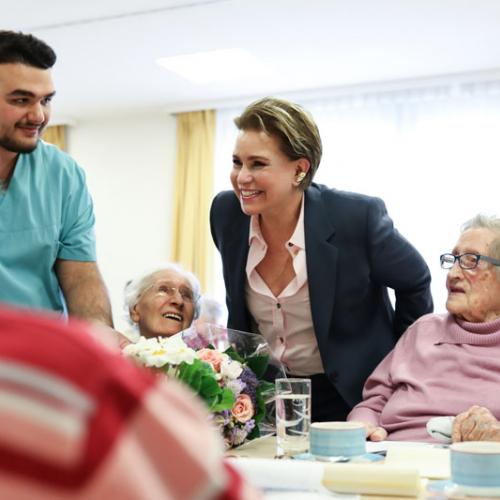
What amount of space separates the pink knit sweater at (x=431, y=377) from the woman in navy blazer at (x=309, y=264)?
5.1 inches

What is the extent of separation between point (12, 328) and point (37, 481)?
7 cm

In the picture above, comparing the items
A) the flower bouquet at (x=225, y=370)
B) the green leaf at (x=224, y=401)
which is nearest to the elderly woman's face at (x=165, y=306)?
the flower bouquet at (x=225, y=370)

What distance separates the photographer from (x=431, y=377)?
2.05 meters

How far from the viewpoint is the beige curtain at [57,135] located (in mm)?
7816

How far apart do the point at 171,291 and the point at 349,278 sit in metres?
0.75

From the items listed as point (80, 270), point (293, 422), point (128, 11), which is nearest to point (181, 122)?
point (128, 11)

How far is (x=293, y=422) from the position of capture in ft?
5.09

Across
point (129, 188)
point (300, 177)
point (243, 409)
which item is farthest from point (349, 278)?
point (129, 188)

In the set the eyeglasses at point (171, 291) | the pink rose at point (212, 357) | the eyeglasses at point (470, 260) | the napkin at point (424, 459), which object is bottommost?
the napkin at point (424, 459)

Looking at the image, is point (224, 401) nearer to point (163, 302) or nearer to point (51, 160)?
point (51, 160)

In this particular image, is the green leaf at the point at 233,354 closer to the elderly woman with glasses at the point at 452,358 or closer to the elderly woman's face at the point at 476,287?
the elderly woman with glasses at the point at 452,358

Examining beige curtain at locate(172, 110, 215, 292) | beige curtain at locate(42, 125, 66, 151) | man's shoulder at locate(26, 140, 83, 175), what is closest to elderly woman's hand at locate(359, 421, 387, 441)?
man's shoulder at locate(26, 140, 83, 175)

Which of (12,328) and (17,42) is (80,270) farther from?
(12,328)

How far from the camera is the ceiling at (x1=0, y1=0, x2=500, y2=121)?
4902 millimetres
